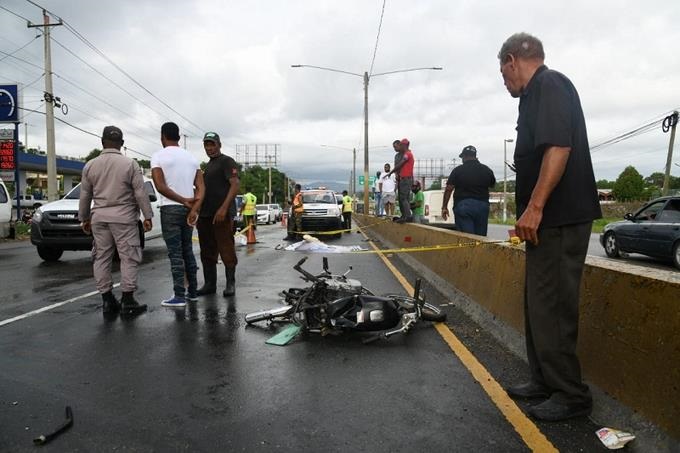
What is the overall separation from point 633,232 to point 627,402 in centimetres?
1095

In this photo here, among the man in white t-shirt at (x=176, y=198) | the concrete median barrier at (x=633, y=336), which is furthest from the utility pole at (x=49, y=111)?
the concrete median barrier at (x=633, y=336)

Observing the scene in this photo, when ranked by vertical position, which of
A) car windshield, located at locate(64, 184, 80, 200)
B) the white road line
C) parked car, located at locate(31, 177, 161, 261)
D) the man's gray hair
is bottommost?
the white road line

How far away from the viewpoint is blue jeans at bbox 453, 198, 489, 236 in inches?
321

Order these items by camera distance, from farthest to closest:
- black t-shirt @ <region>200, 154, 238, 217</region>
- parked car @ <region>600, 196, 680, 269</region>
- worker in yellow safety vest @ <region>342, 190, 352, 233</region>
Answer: worker in yellow safety vest @ <region>342, 190, 352, 233</region> → parked car @ <region>600, 196, 680, 269</region> → black t-shirt @ <region>200, 154, 238, 217</region>

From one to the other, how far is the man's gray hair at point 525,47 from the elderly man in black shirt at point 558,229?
0.17m

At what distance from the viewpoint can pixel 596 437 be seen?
277 centimetres

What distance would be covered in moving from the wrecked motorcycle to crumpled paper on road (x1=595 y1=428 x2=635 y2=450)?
2.15m

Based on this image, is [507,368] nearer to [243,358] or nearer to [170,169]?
[243,358]

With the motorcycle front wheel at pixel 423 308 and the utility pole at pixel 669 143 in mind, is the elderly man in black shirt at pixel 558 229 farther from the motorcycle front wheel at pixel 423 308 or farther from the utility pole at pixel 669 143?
the utility pole at pixel 669 143

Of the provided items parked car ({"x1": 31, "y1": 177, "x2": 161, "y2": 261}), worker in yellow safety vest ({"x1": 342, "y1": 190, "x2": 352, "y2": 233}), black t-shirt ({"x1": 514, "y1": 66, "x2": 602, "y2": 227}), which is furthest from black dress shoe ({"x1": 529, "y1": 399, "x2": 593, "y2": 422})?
worker in yellow safety vest ({"x1": 342, "y1": 190, "x2": 352, "y2": 233})

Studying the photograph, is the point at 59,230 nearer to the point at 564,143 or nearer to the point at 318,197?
the point at 564,143

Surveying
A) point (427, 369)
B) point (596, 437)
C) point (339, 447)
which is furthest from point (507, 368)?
point (339, 447)

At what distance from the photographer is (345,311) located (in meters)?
4.63

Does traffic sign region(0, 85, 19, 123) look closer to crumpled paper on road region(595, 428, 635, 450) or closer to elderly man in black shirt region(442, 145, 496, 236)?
elderly man in black shirt region(442, 145, 496, 236)
